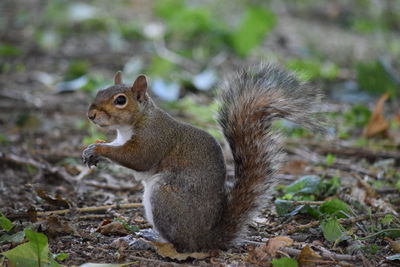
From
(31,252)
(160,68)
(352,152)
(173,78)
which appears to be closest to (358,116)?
(352,152)

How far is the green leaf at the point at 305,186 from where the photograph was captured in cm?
331

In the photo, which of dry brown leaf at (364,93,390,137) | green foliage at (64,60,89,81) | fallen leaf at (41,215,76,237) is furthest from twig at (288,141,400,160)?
green foliage at (64,60,89,81)

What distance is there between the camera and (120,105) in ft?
9.30

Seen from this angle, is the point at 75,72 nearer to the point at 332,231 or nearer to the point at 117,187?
the point at 117,187

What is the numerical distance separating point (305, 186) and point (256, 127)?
775 millimetres

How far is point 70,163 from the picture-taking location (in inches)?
157

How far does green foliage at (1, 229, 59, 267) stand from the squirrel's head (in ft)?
2.25

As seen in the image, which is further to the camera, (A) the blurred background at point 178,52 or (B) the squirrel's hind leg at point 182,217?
(A) the blurred background at point 178,52

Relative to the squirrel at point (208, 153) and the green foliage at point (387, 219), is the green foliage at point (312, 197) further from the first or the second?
the squirrel at point (208, 153)

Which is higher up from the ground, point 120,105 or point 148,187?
point 120,105

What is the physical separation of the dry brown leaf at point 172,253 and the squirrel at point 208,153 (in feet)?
0.10

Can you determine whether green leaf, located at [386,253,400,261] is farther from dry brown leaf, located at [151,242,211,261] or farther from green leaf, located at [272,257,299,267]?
dry brown leaf, located at [151,242,211,261]

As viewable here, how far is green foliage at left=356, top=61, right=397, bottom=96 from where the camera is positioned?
564 centimetres

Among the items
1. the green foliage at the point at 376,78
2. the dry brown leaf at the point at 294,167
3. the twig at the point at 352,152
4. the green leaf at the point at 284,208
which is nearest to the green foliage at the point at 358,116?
the green foliage at the point at 376,78
